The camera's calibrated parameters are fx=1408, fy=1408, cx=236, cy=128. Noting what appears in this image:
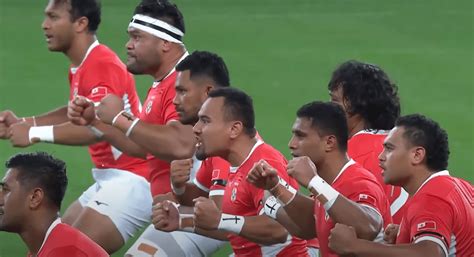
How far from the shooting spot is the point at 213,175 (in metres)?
8.78

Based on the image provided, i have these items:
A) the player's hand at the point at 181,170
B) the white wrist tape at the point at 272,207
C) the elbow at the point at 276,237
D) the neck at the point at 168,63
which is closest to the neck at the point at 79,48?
the neck at the point at 168,63

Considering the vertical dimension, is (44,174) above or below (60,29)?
below

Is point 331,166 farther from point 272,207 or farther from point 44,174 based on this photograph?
point 44,174

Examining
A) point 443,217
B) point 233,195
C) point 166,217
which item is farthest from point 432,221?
point 166,217

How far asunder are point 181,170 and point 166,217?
1.84 ft

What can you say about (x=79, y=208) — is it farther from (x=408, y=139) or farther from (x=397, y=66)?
(x=397, y=66)

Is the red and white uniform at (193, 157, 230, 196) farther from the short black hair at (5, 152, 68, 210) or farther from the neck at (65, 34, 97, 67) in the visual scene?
the neck at (65, 34, 97, 67)

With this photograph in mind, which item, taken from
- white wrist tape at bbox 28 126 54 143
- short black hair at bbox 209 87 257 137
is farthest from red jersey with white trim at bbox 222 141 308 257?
white wrist tape at bbox 28 126 54 143

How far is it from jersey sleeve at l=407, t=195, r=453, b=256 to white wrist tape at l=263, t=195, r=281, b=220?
843mm

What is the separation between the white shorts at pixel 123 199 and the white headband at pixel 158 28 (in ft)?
3.45

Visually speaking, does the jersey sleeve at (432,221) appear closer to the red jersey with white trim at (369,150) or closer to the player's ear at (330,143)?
the player's ear at (330,143)

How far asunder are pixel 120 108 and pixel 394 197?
1814 mm

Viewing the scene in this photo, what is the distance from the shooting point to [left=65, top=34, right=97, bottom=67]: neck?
1011 centimetres

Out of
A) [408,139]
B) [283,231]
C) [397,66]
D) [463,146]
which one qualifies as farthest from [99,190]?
[397,66]
